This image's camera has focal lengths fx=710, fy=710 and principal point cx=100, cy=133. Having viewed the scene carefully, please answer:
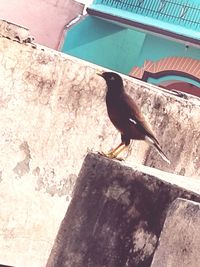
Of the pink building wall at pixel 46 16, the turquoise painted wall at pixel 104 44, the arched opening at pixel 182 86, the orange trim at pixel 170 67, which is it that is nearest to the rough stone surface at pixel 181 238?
the orange trim at pixel 170 67

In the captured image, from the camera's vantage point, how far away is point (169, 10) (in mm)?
12195

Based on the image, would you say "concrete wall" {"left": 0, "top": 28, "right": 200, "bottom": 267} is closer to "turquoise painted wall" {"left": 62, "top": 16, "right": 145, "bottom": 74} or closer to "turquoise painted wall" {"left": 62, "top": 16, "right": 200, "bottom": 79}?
"turquoise painted wall" {"left": 62, "top": 16, "right": 200, "bottom": 79}

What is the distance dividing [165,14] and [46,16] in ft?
10.6

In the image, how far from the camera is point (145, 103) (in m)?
5.05

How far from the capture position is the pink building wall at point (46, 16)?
14.1 meters

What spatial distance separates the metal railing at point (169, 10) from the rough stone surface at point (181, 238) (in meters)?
9.46

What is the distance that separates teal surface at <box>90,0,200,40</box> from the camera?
11.7m

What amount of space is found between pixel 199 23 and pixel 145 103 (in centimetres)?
675

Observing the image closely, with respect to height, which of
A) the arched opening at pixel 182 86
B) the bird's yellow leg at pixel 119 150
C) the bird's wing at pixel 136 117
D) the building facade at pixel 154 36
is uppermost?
the building facade at pixel 154 36

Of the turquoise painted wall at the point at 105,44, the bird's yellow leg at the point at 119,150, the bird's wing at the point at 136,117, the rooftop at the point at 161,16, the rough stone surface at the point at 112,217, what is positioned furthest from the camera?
the turquoise painted wall at the point at 105,44

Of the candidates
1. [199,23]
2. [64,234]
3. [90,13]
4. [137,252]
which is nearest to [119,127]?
[64,234]

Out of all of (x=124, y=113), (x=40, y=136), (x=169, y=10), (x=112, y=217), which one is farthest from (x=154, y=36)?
(x=112, y=217)

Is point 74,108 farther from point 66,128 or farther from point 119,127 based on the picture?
point 119,127

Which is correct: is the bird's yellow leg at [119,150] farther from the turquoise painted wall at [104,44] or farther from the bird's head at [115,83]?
the turquoise painted wall at [104,44]
